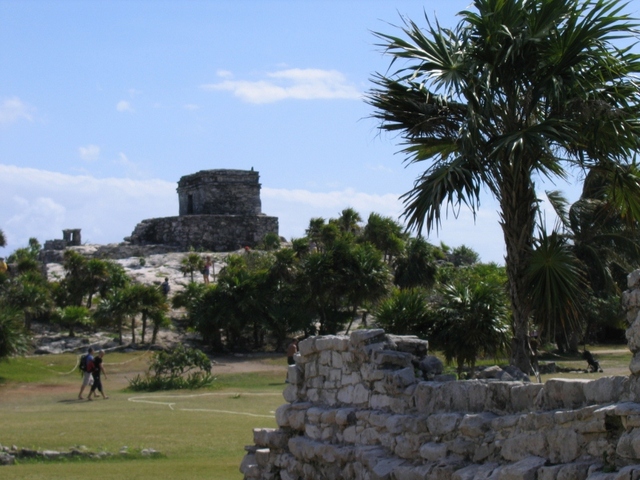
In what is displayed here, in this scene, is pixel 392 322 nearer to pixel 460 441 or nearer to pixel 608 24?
pixel 608 24

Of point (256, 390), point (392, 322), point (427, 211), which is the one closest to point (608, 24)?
point (427, 211)

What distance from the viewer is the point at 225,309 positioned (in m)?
28.8

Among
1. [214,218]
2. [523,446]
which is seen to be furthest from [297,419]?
[214,218]

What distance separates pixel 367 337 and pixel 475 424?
67.0 inches

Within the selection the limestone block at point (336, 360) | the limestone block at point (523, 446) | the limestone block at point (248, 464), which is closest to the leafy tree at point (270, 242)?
the limestone block at point (248, 464)

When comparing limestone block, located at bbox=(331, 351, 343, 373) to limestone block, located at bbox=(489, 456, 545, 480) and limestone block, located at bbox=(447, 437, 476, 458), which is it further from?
limestone block, located at bbox=(489, 456, 545, 480)

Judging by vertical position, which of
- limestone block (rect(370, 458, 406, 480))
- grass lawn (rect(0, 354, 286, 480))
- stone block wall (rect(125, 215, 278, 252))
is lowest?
grass lawn (rect(0, 354, 286, 480))

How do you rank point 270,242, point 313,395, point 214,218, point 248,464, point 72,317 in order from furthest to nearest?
point 214,218 < point 270,242 < point 72,317 < point 248,464 < point 313,395

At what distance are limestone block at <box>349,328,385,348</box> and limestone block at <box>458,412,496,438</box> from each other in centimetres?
155

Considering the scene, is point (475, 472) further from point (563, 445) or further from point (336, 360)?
point (336, 360)

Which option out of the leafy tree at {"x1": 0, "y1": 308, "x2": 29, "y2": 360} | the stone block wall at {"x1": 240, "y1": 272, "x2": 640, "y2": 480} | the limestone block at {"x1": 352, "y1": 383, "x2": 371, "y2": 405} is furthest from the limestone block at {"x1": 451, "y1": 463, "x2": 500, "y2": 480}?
the leafy tree at {"x1": 0, "y1": 308, "x2": 29, "y2": 360}

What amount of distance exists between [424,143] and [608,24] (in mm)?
2281

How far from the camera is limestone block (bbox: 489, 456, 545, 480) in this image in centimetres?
522

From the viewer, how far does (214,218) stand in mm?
46406
